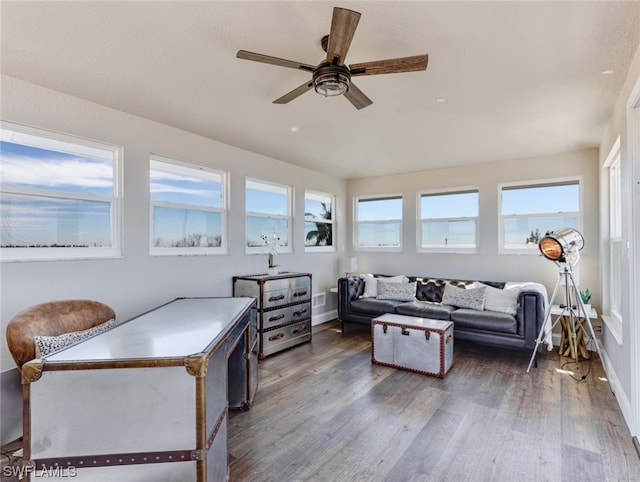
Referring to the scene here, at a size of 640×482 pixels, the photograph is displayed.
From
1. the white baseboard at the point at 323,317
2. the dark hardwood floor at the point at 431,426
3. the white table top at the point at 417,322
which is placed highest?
the white table top at the point at 417,322

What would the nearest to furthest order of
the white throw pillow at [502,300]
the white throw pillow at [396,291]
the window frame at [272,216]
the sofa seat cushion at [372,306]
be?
1. the white throw pillow at [502,300]
2. the window frame at [272,216]
3. the sofa seat cushion at [372,306]
4. the white throw pillow at [396,291]

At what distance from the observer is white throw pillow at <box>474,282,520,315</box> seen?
13.6 ft

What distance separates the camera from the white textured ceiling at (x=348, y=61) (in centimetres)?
187

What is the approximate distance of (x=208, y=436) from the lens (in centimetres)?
144

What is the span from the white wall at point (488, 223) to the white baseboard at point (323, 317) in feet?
3.33

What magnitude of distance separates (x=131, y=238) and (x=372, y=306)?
10.6 feet

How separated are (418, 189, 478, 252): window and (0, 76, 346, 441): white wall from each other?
2.49m

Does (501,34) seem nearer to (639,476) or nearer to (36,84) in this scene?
(639,476)

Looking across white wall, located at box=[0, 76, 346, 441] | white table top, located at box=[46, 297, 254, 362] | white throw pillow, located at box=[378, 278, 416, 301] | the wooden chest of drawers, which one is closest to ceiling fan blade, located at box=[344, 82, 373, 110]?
white table top, located at box=[46, 297, 254, 362]

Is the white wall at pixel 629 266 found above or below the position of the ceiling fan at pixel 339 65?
below

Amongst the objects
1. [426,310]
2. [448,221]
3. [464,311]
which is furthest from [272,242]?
[448,221]

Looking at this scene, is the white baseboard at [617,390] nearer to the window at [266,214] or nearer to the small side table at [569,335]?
the small side table at [569,335]

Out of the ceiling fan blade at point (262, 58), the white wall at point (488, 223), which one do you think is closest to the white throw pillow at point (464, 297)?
the white wall at point (488, 223)

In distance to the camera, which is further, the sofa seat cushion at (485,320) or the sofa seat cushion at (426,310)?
the sofa seat cushion at (426,310)
